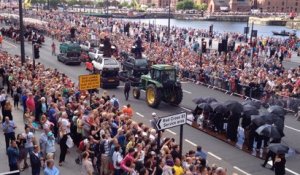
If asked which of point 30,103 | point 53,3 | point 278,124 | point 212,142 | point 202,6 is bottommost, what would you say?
point 212,142

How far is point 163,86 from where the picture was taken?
23.8 meters

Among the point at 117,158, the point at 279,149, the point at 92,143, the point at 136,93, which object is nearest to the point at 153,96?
the point at 136,93

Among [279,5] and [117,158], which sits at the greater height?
[279,5]

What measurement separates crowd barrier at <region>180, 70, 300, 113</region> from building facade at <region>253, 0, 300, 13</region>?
525 ft

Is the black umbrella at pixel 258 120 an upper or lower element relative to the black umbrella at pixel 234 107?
lower

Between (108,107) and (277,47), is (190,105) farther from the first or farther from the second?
(277,47)

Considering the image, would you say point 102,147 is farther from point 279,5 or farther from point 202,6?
point 279,5

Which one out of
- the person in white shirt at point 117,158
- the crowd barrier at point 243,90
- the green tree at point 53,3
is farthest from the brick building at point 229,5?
Result: the person in white shirt at point 117,158

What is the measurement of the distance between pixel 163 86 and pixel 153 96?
81 centimetres

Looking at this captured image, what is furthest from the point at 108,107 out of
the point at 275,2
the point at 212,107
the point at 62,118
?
the point at 275,2

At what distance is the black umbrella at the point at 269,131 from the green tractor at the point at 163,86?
777cm

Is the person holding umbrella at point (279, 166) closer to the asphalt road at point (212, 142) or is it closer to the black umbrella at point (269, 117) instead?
the asphalt road at point (212, 142)

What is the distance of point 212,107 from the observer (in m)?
19.5

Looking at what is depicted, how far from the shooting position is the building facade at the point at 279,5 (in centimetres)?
18012
